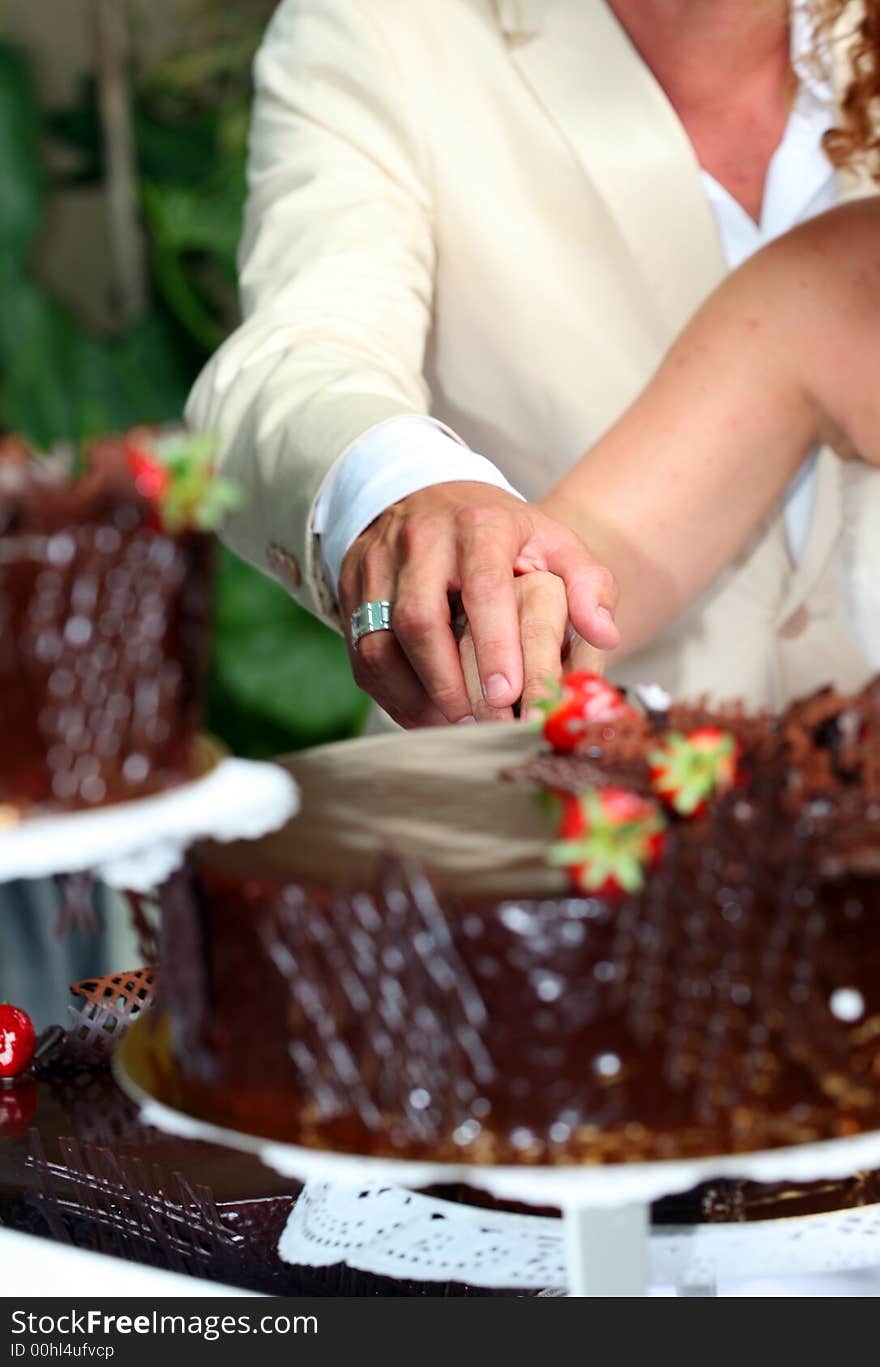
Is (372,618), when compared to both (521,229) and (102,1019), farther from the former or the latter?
(521,229)

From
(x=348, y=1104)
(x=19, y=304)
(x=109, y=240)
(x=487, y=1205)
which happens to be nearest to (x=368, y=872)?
(x=348, y=1104)

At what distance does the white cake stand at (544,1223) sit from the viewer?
0.81 m

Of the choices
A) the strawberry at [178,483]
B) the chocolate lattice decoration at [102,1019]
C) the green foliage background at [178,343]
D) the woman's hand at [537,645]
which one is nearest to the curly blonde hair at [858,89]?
the woman's hand at [537,645]

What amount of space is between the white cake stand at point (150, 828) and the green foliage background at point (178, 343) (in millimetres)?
2708

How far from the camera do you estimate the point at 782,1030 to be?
33.7 inches

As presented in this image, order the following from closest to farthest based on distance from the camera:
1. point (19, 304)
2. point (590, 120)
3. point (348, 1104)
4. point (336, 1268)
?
point (348, 1104), point (336, 1268), point (590, 120), point (19, 304)

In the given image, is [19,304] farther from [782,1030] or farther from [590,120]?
[782,1030]

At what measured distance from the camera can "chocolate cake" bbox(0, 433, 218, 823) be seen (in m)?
0.81

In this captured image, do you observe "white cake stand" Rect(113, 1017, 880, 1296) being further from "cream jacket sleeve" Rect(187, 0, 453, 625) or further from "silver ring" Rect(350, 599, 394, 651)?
"cream jacket sleeve" Rect(187, 0, 453, 625)

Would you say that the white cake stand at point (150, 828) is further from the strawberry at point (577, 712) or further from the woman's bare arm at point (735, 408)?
the woman's bare arm at point (735, 408)

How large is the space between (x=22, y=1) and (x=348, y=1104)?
3.61 meters

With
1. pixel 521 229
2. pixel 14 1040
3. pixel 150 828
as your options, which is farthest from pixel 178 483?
pixel 521 229

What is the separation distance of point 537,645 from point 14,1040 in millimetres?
525

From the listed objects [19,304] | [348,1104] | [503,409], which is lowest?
[19,304]
